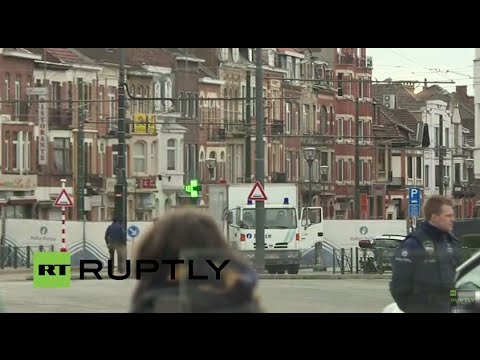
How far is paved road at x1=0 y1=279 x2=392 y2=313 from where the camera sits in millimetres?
4859

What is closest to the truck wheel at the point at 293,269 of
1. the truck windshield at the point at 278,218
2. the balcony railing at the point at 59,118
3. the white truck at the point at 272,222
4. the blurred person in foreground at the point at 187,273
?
the white truck at the point at 272,222

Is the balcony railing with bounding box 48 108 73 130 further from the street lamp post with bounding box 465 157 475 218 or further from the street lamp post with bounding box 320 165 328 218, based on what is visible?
the street lamp post with bounding box 465 157 475 218

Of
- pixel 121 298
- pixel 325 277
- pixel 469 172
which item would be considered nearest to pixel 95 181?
pixel 121 298

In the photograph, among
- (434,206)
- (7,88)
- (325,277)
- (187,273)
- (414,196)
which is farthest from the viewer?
(325,277)

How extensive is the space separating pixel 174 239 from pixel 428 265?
1.50 m

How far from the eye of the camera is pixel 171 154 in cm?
545

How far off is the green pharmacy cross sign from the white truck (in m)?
0.06

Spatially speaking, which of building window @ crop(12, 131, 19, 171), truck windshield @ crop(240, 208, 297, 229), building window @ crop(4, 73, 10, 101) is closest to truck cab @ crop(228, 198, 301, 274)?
truck windshield @ crop(240, 208, 297, 229)

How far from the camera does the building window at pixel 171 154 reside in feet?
17.6

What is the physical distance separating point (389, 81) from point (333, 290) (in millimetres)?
941

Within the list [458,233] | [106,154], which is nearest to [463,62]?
[458,233]

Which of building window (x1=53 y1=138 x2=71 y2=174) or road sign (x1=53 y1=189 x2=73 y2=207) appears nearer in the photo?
road sign (x1=53 y1=189 x2=73 y2=207)

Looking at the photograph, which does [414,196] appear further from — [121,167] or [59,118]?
[59,118]
